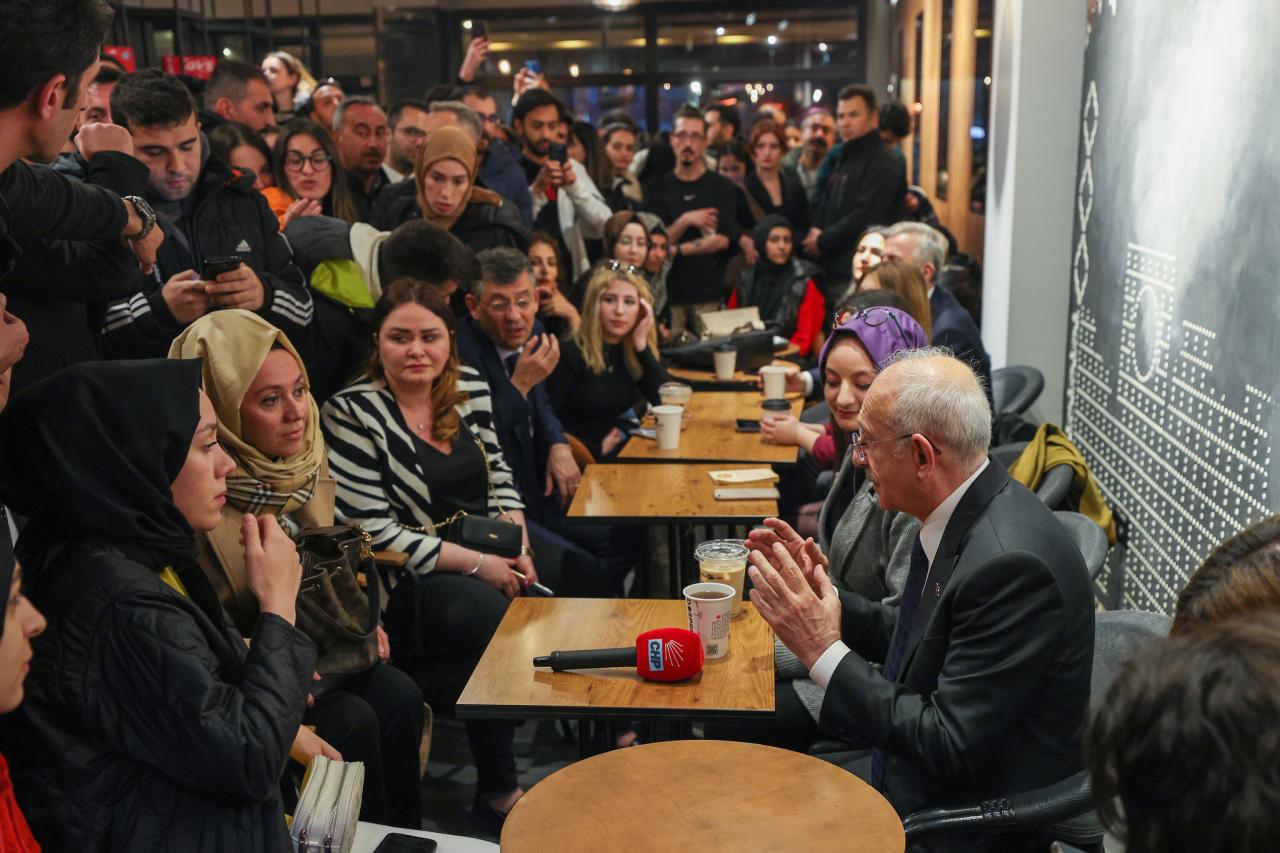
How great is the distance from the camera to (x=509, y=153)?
6023mm

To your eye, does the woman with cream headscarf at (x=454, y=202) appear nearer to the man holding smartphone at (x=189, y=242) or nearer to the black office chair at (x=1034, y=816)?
the man holding smartphone at (x=189, y=242)

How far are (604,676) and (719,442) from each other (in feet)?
6.60

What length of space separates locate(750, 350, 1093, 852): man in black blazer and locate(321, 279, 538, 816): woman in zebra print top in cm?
122

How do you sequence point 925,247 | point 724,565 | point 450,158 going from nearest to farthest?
point 724,565 → point 450,158 → point 925,247

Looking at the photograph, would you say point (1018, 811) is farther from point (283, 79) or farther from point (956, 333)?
point (283, 79)

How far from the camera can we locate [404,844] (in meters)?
2.13

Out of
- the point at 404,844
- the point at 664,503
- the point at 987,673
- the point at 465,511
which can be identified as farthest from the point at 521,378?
the point at 987,673

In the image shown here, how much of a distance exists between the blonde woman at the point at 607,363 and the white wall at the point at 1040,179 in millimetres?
1583

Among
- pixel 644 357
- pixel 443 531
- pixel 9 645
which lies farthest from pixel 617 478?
pixel 9 645

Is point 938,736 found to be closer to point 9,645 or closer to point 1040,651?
point 1040,651

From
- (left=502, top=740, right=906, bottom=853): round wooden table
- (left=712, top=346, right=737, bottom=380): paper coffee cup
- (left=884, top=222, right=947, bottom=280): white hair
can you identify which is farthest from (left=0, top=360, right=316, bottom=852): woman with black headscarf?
(left=712, top=346, right=737, bottom=380): paper coffee cup

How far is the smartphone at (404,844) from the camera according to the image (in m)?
2.12

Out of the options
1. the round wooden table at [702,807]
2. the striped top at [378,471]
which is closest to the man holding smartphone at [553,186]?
the striped top at [378,471]

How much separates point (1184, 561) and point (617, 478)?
1700mm
